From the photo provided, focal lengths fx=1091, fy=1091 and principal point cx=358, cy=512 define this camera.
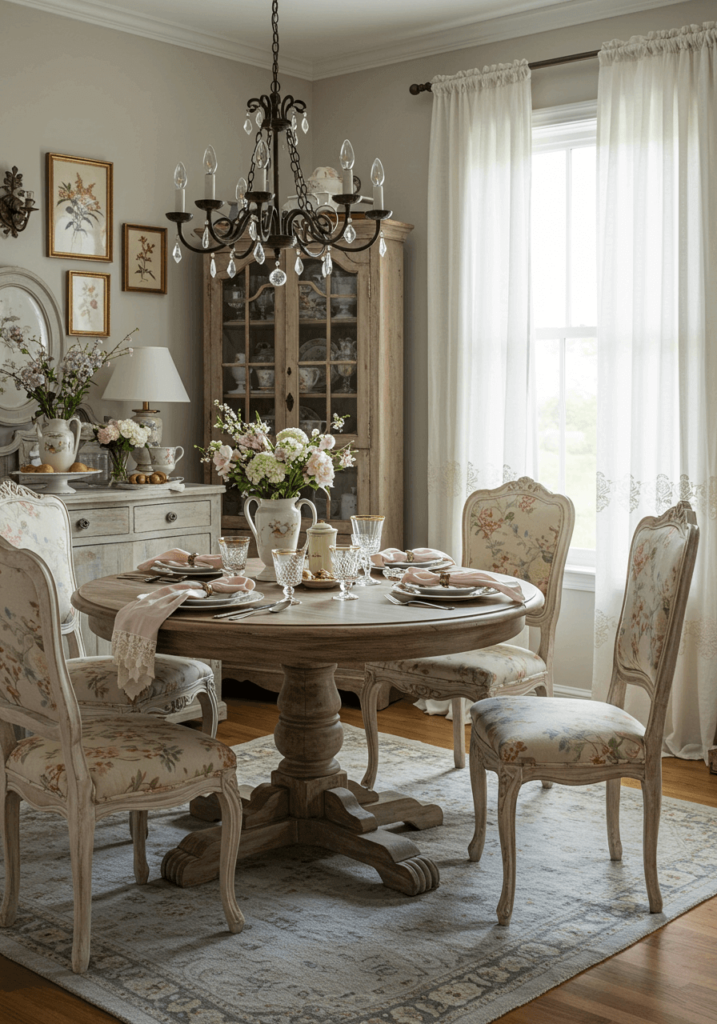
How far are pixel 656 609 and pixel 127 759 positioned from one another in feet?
4.50

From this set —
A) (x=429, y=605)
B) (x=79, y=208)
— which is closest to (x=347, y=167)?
(x=429, y=605)

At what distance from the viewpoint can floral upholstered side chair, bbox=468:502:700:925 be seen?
267cm

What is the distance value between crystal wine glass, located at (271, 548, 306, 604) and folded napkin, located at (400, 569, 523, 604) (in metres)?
0.30

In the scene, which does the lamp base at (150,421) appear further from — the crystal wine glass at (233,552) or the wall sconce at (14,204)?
the crystal wine glass at (233,552)

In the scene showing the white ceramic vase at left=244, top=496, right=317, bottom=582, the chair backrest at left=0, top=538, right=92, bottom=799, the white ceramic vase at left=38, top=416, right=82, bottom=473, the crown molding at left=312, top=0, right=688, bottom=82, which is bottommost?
the chair backrest at left=0, top=538, right=92, bottom=799

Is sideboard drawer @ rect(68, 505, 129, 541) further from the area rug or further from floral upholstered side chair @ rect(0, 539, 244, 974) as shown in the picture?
floral upholstered side chair @ rect(0, 539, 244, 974)

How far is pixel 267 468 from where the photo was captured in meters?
3.08

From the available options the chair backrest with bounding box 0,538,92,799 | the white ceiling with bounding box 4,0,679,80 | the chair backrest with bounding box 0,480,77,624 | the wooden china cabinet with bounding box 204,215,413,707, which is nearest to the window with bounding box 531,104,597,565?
the white ceiling with bounding box 4,0,679,80

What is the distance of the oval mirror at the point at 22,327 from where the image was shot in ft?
14.3

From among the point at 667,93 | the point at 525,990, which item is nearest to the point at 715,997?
the point at 525,990

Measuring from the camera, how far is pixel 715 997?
237 cm

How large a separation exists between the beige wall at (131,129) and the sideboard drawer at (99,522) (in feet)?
2.42

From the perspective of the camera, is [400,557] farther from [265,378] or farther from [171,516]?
[265,378]

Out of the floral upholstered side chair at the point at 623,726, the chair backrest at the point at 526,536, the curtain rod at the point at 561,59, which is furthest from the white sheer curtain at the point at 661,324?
the floral upholstered side chair at the point at 623,726
